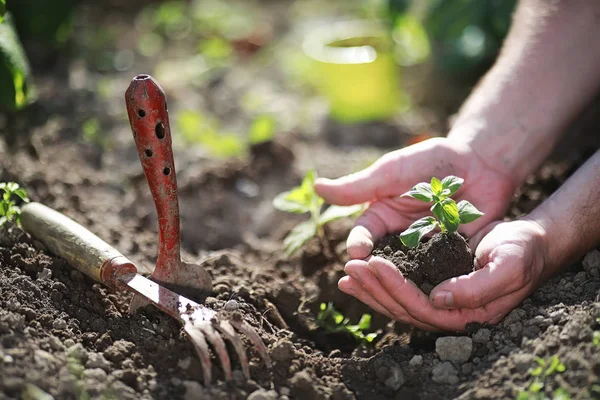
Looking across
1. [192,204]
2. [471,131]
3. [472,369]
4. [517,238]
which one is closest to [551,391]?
[472,369]

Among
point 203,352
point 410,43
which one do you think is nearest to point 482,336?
point 203,352

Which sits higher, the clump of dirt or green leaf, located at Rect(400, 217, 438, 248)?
green leaf, located at Rect(400, 217, 438, 248)

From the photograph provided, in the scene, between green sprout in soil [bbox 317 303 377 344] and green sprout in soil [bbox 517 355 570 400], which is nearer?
green sprout in soil [bbox 517 355 570 400]

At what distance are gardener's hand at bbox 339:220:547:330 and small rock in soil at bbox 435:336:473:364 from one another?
2.7 inches

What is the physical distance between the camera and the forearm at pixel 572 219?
233 cm

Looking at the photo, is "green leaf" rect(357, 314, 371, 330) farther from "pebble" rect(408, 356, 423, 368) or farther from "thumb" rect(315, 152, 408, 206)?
"thumb" rect(315, 152, 408, 206)

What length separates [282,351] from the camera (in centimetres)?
215

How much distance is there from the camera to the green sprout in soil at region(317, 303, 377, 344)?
7.84 feet

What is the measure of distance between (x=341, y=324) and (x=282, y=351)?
433 mm

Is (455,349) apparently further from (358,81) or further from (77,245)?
(358,81)

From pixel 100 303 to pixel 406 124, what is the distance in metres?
2.42

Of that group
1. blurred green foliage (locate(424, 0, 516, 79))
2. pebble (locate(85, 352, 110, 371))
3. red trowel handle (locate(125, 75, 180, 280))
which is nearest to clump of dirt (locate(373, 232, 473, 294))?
red trowel handle (locate(125, 75, 180, 280))

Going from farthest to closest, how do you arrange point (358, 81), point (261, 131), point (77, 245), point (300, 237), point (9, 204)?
point (358, 81) < point (261, 131) < point (300, 237) < point (9, 204) < point (77, 245)

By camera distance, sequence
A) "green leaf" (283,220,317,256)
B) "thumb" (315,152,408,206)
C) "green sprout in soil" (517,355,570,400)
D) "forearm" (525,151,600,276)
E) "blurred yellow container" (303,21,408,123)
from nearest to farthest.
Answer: "green sprout in soil" (517,355,570,400) < "forearm" (525,151,600,276) < "thumb" (315,152,408,206) < "green leaf" (283,220,317,256) < "blurred yellow container" (303,21,408,123)
